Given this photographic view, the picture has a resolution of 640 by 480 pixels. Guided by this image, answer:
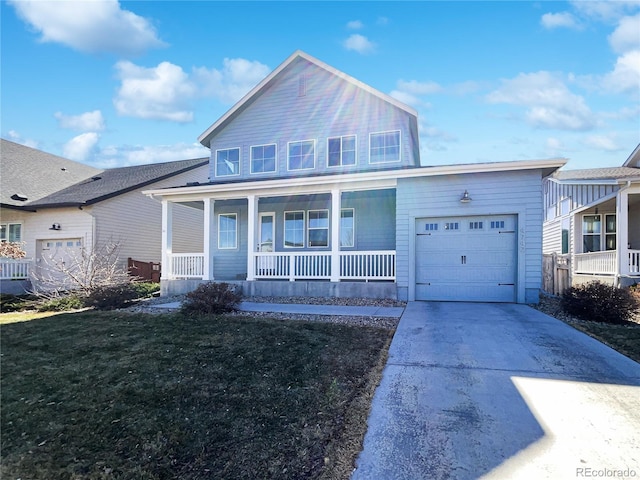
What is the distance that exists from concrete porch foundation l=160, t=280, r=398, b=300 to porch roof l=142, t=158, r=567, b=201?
2922 mm

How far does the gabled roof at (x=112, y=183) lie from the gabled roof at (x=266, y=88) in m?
4.45

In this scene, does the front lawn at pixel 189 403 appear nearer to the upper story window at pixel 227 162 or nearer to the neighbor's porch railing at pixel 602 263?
the upper story window at pixel 227 162

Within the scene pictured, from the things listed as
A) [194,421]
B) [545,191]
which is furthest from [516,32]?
[194,421]

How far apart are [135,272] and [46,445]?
45.4ft

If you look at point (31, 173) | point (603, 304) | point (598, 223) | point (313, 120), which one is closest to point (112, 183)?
point (31, 173)

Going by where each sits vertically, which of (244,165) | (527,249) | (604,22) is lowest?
(527,249)

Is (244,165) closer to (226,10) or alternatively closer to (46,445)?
(226,10)

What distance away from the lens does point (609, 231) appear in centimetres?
1462

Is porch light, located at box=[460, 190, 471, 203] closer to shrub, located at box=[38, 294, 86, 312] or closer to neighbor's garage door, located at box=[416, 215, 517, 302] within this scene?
neighbor's garage door, located at box=[416, 215, 517, 302]

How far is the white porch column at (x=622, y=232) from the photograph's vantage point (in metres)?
11.0

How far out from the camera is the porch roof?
29.8ft

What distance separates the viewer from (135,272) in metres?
15.5

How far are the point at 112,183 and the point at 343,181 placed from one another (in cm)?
1295

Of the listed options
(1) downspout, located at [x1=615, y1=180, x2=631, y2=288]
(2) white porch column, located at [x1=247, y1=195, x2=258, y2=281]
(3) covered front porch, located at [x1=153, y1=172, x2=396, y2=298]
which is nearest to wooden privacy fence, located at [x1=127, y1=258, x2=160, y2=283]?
(3) covered front porch, located at [x1=153, y1=172, x2=396, y2=298]
